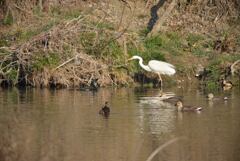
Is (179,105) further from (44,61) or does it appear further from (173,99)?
(44,61)

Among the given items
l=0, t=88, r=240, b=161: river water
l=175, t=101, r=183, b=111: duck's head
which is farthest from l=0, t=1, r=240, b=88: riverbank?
l=175, t=101, r=183, b=111: duck's head

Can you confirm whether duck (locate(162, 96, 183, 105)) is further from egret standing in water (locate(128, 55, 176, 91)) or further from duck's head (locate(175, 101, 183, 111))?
egret standing in water (locate(128, 55, 176, 91))

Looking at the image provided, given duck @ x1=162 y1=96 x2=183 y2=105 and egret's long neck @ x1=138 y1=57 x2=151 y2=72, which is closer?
duck @ x1=162 y1=96 x2=183 y2=105

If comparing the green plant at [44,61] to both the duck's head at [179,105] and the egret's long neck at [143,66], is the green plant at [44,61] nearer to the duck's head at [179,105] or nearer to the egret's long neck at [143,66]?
the egret's long neck at [143,66]

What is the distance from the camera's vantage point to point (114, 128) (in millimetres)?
18391

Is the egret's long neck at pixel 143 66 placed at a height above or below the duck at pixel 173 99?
above

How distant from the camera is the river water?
15.4 m

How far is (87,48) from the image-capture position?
2894 centimetres

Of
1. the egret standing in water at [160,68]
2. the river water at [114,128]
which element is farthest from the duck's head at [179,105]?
the egret standing in water at [160,68]

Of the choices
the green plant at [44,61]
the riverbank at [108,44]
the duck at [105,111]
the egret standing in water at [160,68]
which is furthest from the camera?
the egret standing in water at [160,68]

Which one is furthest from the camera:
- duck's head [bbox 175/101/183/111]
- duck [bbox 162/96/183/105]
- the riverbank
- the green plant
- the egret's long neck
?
the egret's long neck

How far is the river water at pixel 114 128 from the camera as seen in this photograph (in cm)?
1542

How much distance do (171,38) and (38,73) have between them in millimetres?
7423

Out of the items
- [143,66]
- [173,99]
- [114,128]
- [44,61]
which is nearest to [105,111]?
[114,128]
